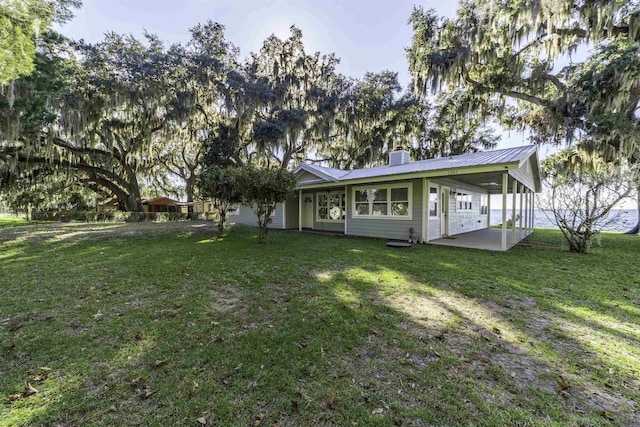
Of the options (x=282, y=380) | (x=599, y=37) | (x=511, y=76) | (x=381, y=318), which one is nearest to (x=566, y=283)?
(x=381, y=318)

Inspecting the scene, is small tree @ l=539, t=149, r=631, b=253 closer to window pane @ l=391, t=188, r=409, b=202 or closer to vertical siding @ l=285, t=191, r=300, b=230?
window pane @ l=391, t=188, r=409, b=202

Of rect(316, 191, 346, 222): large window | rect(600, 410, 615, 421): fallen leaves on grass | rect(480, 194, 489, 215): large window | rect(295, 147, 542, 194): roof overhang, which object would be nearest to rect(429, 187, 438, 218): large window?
rect(295, 147, 542, 194): roof overhang

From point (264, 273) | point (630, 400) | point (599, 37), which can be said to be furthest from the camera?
point (599, 37)

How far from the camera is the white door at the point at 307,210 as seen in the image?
44.4 feet

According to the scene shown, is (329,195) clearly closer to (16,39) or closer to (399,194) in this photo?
(399,194)

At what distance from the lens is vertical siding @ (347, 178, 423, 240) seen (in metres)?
9.12

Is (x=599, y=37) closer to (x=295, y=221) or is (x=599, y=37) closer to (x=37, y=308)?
(x=295, y=221)

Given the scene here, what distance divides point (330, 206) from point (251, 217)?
16.6 ft

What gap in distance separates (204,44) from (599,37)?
17441 millimetres

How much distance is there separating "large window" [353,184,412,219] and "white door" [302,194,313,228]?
10.4 feet

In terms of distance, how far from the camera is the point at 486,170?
7.40m

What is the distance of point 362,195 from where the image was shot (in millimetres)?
10750

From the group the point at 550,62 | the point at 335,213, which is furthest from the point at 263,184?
the point at 550,62

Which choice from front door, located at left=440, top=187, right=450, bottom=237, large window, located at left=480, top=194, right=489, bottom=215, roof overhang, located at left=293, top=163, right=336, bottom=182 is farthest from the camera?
large window, located at left=480, top=194, right=489, bottom=215
